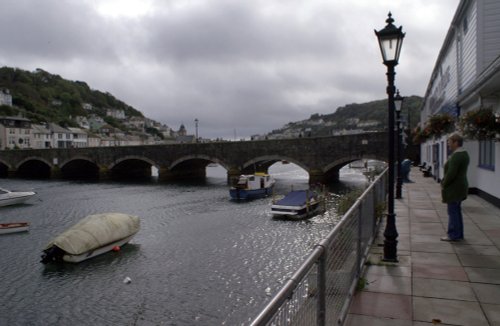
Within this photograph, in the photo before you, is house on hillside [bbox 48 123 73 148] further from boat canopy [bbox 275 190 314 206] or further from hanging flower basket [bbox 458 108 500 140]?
hanging flower basket [bbox 458 108 500 140]

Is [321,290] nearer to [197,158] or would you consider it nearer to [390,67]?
[390,67]

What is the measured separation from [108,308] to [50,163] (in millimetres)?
53325

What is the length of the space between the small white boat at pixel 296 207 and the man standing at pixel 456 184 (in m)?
14.8

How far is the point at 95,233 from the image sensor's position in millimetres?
15523

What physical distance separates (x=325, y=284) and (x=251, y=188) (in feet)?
92.7

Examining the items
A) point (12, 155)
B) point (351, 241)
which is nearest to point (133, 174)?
point (12, 155)

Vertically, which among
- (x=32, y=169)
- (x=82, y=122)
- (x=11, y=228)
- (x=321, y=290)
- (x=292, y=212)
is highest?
(x=82, y=122)

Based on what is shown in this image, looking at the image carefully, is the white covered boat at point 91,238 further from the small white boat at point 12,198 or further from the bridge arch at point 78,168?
the bridge arch at point 78,168

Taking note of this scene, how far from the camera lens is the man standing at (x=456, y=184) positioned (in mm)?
6895

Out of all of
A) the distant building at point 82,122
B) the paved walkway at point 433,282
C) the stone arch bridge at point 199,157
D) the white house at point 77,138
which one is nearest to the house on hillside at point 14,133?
the white house at point 77,138

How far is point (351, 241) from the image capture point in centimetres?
503

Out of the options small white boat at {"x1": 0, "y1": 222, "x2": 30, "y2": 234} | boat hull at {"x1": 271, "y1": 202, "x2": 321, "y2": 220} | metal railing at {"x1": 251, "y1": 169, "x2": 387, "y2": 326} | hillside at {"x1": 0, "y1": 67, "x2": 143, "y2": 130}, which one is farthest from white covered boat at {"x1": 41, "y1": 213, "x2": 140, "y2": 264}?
hillside at {"x1": 0, "y1": 67, "x2": 143, "y2": 130}

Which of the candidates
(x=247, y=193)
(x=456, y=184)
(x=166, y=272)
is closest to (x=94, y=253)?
(x=166, y=272)

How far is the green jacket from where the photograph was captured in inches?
271
